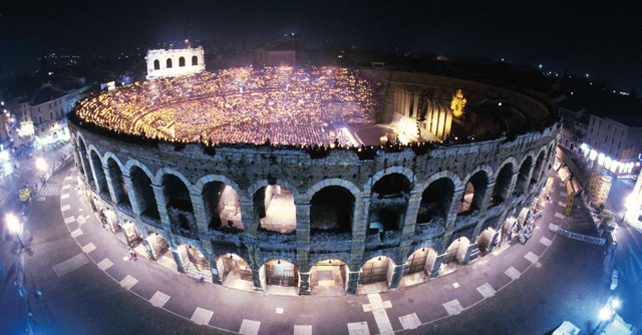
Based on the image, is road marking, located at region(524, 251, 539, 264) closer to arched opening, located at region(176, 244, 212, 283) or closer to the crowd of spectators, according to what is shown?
the crowd of spectators

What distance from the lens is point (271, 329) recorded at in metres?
21.7

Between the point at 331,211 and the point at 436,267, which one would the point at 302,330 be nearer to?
the point at 331,211

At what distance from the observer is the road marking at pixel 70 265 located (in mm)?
26286

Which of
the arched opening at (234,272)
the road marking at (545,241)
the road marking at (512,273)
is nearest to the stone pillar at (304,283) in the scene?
the arched opening at (234,272)

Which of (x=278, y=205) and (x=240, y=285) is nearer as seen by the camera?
(x=240, y=285)

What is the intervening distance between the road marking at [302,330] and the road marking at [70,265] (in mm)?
18607

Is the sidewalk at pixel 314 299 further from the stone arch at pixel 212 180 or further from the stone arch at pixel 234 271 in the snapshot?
the stone arch at pixel 212 180

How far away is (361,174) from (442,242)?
31.0 ft

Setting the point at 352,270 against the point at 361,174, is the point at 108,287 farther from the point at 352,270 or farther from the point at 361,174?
the point at 361,174

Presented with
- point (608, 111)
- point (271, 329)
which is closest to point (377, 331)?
point (271, 329)

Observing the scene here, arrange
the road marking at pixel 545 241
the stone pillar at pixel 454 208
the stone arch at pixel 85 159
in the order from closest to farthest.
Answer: the stone pillar at pixel 454 208
the stone arch at pixel 85 159
the road marking at pixel 545 241

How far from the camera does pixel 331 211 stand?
25594mm

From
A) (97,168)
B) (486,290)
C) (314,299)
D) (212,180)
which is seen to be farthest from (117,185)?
(486,290)

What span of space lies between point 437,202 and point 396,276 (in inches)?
250
